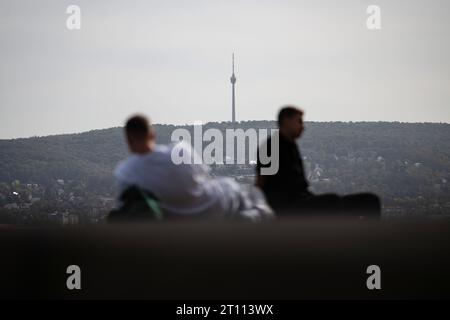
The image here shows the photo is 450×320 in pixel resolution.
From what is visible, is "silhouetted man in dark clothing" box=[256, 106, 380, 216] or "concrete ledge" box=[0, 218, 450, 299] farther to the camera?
"silhouetted man in dark clothing" box=[256, 106, 380, 216]

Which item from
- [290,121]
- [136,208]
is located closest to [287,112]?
[290,121]

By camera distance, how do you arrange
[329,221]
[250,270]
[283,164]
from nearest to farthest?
1. [250,270]
2. [329,221]
3. [283,164]

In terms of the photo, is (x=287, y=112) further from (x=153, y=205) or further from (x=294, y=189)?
(x=153, y=205)

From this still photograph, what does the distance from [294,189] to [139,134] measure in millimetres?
1740

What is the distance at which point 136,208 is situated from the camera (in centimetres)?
629

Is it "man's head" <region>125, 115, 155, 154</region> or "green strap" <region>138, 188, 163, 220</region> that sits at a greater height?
"man's head" <region>125, 115, 155, 154</region>

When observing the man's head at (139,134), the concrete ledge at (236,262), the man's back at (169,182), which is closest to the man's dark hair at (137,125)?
the man's head at (139,134)

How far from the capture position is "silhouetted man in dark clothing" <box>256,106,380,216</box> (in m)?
7.54

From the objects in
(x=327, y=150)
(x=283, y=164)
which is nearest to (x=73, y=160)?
(x=327, y=150)

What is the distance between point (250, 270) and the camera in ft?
16.2

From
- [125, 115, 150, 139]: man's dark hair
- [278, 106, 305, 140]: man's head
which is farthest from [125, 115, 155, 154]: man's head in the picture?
[278, 106, 305, 140]: man's head

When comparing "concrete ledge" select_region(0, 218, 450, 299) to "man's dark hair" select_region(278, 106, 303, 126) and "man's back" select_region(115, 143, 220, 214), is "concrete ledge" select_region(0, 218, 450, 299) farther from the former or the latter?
"man's dark hair" select_region(278, 106, 303, 126)

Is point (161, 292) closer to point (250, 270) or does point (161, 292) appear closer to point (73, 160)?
point (250, 270)
